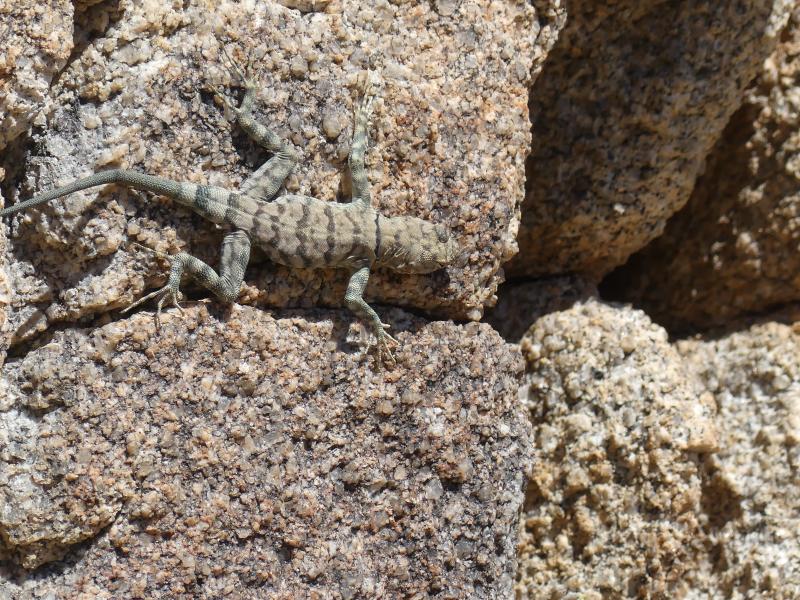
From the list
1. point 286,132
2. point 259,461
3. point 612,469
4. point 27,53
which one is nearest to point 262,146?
point 286,132

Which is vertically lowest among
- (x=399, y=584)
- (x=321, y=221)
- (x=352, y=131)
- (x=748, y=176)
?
(x=399, y=584)

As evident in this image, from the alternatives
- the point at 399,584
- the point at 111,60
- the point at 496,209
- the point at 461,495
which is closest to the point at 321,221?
the point at 496,209

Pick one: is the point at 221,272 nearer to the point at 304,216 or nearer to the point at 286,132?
the point at 304,216

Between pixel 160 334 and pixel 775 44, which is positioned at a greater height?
pixel 775 44

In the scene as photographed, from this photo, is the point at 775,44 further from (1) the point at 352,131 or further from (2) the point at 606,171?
(1) the point at 352,131

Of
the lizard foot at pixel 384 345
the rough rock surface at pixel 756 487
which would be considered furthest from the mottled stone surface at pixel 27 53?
the rough rock surface at pixel 756 487
